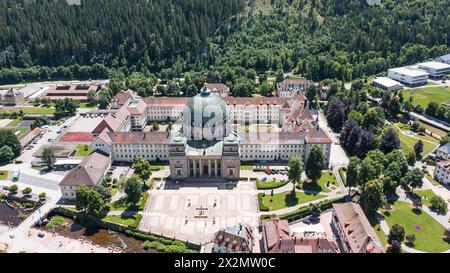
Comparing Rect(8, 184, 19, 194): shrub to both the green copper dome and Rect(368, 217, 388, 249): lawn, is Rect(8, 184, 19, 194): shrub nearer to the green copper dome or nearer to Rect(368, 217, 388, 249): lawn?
the green copper dome

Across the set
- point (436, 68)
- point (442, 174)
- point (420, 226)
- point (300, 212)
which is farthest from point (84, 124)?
point (436, 68)

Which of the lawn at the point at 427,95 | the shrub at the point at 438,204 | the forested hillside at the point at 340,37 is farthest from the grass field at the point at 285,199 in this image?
the forested hillside at the point at 340,37

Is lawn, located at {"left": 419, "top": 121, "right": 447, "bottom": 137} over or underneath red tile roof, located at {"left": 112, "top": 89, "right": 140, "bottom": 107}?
underneath

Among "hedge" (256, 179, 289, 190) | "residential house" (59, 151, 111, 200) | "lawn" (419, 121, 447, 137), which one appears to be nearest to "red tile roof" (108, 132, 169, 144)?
"residential house" (59, 151, 111, 200)
